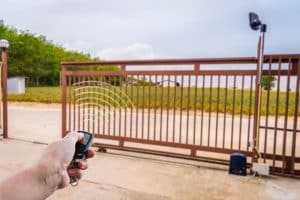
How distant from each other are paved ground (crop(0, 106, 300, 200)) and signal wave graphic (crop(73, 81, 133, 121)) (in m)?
0.69

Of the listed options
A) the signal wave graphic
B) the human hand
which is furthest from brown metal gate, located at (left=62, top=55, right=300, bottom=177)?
the human hand

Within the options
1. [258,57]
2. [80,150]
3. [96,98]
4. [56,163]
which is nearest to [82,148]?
[80,150]

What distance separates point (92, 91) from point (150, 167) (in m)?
1.53

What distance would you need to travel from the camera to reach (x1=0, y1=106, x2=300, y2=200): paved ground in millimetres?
2449

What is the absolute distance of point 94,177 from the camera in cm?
289

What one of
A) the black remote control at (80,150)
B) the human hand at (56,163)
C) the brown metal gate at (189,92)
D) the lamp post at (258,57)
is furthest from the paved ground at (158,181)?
the human hand at (56,163)

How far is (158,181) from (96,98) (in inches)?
71.9

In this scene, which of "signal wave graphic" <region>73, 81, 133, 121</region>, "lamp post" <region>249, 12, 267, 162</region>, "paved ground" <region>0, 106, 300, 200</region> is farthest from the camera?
"signal wave graphic" <region>73, 81, 133, 121</region>

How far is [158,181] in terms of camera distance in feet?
9.16

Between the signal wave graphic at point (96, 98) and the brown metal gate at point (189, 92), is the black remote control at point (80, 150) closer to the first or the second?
the brown metal gate at point (189, 92)

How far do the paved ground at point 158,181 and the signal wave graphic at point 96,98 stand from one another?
69 centimetres

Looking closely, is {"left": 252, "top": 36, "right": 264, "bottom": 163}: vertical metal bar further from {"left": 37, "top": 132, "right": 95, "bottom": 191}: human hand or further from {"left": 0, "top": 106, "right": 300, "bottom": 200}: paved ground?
{"left": 37, "top": 132, "right": 95, "bottom": 191}: human hand

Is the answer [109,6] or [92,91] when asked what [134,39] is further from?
[92,91]

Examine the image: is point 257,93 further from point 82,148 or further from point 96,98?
point 82,148
